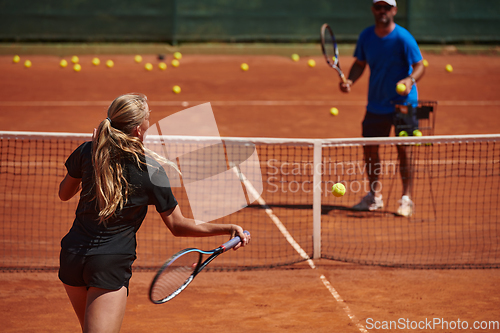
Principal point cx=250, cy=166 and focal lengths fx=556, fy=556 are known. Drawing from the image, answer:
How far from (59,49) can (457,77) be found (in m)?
11.8

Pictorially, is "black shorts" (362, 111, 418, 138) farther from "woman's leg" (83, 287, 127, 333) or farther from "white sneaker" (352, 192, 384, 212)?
"woman's leg" (83, 287, 127, 333)

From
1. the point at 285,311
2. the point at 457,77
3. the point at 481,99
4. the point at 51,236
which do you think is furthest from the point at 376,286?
the point at 457,77

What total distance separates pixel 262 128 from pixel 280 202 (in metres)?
3.75

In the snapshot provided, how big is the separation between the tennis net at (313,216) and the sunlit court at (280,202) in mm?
25

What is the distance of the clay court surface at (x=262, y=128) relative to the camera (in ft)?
13.9

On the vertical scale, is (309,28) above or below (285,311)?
above

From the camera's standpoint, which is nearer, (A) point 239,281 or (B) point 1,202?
(A) point 239,281

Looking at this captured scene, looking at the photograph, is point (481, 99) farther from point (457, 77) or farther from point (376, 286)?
point (376, 286)

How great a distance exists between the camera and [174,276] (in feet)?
9.04

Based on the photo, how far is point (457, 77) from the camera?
15.5 meters

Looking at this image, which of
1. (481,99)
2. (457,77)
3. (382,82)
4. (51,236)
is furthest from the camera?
(457,77)

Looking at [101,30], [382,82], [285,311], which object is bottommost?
[285,311]

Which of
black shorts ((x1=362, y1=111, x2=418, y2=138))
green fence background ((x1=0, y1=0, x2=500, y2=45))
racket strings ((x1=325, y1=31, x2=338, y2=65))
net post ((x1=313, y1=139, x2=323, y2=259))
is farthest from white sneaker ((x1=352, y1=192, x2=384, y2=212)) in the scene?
green fence background ((x1=0, y1=0, x2=500, y2=45))

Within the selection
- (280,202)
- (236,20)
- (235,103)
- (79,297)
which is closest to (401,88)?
(280,202)
